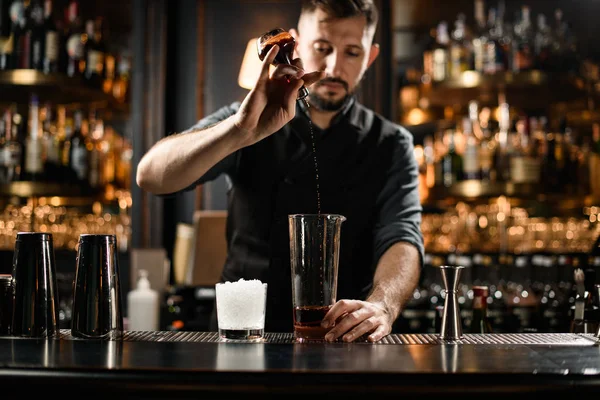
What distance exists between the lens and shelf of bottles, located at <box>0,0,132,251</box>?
3.72 metres

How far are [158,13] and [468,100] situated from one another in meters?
1.58

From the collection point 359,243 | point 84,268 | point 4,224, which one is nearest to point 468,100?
point 359,243

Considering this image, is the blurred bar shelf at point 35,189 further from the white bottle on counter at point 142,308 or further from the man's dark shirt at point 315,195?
the man's dark shirt at point 315,195

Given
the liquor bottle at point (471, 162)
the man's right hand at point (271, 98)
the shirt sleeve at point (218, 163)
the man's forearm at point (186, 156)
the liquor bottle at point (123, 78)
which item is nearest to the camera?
the man's right hand at point (271, 98)

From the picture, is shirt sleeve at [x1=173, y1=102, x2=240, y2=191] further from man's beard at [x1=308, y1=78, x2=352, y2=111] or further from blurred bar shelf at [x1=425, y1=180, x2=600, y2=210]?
blurred bar shelf at [x1=425, y1=180, x2=600, y2=210]

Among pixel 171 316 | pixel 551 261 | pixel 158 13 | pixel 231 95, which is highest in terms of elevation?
pixel 158 13

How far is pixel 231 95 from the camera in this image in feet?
12.2

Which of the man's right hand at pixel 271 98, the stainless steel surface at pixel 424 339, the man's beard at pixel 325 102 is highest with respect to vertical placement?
the man's beard at pixel 325 102

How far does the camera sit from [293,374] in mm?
999

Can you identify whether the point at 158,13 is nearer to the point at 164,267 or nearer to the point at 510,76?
the point at 164,267

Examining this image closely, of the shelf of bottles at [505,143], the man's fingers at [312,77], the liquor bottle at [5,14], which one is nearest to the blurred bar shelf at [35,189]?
the liquor bottle at [5,14]

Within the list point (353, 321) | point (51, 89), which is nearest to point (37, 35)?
point (51, 89)

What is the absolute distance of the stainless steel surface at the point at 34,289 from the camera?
136cm

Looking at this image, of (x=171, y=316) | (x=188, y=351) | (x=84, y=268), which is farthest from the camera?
(x=171, y=316)
